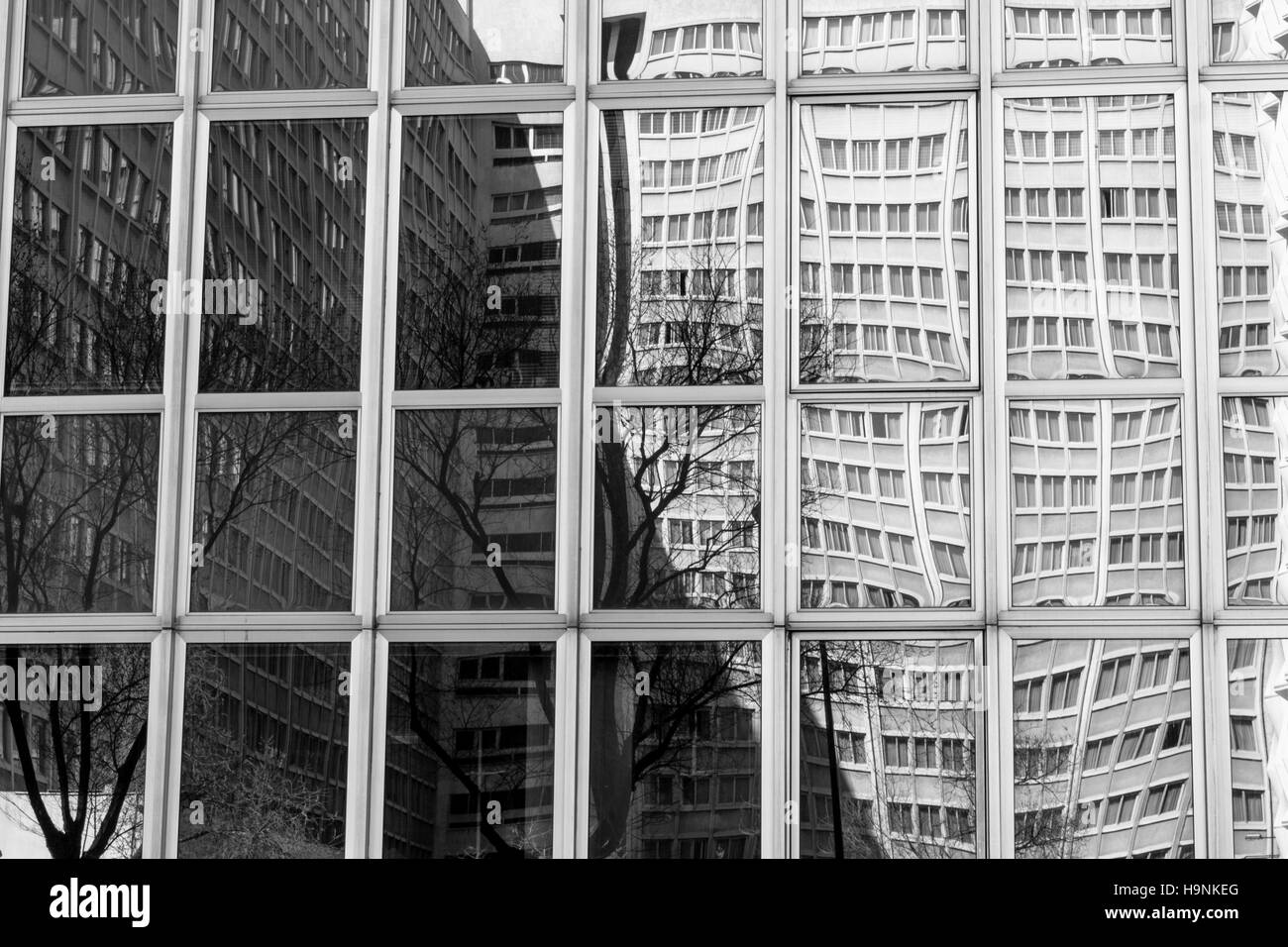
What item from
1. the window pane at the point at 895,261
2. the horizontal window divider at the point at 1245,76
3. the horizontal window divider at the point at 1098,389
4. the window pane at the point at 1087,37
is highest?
the window pane at the point at 1087,37

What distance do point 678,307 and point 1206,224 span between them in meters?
2.15

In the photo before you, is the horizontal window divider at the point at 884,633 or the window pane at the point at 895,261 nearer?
the horizontal window divider at the point at 884,633

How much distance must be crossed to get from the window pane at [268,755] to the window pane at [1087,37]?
3743 mm

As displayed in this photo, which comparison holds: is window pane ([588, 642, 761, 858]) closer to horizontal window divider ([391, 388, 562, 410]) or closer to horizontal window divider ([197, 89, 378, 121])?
horizontal window divider ([391, 388, 562, 410])

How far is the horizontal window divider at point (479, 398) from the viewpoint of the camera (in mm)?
5523

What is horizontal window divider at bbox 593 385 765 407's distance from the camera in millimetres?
5488

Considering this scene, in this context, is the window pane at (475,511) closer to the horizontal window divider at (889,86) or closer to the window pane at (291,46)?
the window pane at (291,46)

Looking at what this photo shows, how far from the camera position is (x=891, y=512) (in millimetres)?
5406

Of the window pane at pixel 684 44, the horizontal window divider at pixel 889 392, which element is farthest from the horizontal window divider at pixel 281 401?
the horizontal window divider at pixel 889 392

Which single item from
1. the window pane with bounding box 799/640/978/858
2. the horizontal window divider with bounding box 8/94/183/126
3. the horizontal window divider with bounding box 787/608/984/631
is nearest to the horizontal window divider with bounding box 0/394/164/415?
the horizontal window divider with bounding box 8/94/183/126

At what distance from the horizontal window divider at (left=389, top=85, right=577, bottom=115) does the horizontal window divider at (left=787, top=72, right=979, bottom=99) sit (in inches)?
38.9

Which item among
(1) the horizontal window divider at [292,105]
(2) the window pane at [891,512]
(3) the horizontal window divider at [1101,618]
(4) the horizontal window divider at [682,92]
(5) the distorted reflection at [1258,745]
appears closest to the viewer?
(5) the distorted reflection at [1258,745]
